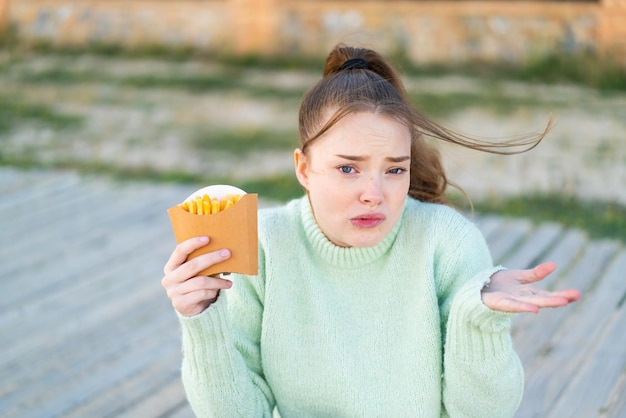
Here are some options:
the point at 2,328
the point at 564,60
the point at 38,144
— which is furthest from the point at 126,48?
the point at 2,328

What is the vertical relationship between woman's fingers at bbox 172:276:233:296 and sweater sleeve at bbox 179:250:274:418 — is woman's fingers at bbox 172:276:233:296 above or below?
above

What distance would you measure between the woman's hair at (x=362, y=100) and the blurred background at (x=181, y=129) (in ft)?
2.23

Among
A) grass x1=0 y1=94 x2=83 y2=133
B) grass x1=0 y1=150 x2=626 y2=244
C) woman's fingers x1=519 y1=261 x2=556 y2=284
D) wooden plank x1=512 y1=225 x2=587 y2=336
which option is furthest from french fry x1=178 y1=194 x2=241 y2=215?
grass x1=0 y1=94 x2=83 y2=133

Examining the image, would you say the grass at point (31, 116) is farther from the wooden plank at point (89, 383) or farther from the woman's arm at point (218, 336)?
the woman's arm at point (218, 336)

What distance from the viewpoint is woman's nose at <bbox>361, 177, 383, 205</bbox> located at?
6.78 feet

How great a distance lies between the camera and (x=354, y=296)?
89.2 inches

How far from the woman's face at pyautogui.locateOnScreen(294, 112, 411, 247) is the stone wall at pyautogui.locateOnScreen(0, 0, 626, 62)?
5863 mm

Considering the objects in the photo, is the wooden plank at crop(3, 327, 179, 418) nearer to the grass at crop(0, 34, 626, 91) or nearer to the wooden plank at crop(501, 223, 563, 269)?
the wooden plank at crop(501, 223, 563, 269)

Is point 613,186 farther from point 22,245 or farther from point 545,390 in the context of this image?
point 22,245

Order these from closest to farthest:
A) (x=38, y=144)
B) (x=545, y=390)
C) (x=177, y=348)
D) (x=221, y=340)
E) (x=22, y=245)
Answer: (x=221, y=340) < (x=545, y=390) < (x=177, y=348) < (x=22, y=245) < (x=38, y=144)

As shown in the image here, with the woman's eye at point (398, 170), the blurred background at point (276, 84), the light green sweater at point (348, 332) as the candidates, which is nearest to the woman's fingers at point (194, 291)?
the light green sweater at point (348, 332)

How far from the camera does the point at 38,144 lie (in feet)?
21.4

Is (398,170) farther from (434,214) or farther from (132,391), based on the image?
(132,391)

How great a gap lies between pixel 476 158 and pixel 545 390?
317 centimetres
